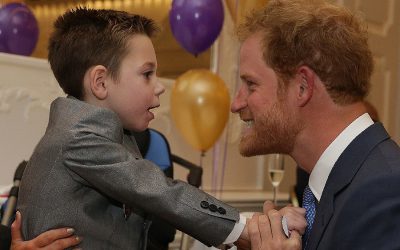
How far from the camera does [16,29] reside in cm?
284

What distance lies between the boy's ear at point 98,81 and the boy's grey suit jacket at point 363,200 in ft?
1.97

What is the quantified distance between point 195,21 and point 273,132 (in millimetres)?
1729

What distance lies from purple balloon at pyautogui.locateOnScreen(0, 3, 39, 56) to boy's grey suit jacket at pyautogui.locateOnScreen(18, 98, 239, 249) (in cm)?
154

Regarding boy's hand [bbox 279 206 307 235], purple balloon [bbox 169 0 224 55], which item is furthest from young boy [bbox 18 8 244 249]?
purple balloon [bbox 169 0 224 55]

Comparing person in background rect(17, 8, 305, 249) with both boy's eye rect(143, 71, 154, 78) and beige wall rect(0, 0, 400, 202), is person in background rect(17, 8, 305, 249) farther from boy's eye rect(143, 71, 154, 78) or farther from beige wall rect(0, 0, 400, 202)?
beige wall rect(0, 0, 400, 202)

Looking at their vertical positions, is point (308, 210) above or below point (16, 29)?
below

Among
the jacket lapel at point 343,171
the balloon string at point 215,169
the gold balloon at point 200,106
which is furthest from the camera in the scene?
the balloon string at point 215,169

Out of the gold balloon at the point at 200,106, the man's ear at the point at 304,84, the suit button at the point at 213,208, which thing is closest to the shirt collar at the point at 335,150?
the man's ear at the point at 304,84

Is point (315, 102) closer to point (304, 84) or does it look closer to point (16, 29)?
point (304, 84)

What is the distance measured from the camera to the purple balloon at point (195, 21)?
2.98m

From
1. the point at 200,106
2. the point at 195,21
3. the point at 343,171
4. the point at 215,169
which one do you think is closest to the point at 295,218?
the point at 343,171

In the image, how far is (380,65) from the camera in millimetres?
5148

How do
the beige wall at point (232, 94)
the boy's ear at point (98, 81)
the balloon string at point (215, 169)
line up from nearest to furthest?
the boy's ear at point (98, 81) < the beige wall at point (232, 94) < the balloon string at point (215, 169)

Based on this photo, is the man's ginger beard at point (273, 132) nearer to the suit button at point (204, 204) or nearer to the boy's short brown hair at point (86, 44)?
the suit button at point (204, 204)
